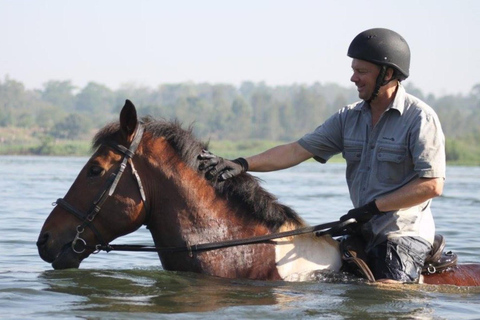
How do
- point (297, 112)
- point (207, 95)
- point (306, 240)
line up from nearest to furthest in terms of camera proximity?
point (306, 240) → point (297, 112) → point (207, 95)

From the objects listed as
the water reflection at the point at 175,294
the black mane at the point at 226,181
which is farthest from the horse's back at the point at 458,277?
the black mane at the point at 226,181

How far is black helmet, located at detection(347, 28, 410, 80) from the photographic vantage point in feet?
20.6

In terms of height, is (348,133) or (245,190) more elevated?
(348,133)

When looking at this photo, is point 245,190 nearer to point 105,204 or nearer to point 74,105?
point 105,204

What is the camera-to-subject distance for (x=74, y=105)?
14525 centimetres

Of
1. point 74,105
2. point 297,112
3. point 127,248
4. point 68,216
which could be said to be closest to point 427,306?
point 127,248

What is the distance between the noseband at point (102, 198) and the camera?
6059 millimetres

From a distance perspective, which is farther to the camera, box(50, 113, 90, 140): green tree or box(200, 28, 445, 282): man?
box(50, 113, 90, 140): green tree

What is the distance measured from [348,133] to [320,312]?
4.29 ft

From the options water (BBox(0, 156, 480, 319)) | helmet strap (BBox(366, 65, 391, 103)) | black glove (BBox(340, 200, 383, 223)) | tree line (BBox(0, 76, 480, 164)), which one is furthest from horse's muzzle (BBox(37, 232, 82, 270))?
tree line (BBox(0, 76, 480, 164))

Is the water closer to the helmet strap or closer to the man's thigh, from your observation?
the man's thigh

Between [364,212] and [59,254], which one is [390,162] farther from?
[59,254]

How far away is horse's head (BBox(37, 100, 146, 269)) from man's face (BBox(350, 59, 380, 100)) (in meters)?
1.55

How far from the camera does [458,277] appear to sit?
6.69 metres
